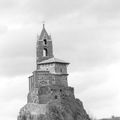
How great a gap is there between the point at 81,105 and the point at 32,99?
12.4 meters

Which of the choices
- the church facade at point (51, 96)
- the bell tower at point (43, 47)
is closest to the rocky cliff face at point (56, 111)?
the church facade at point (51, 96)

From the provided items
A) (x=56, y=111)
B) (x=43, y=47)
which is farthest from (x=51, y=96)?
(x=43, y=47)

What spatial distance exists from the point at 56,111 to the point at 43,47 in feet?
59.0

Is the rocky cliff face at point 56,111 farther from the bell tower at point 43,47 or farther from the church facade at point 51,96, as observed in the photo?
the bell tower at point 43,47

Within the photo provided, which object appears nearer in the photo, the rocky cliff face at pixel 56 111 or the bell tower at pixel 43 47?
the rocky cliff face at pixel 56 111

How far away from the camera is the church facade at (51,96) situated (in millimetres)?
109812

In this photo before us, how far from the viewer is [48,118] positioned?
356 feet

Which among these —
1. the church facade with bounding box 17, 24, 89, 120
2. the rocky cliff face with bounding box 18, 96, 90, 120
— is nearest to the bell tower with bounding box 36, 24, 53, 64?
the church facade with bounding box 17, 24, 89, 120

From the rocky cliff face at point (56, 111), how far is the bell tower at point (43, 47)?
12.1 metres

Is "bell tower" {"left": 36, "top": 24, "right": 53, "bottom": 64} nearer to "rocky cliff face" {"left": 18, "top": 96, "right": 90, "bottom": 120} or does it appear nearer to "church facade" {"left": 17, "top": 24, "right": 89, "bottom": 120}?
"church facade" {"left": 17, "top": 24, "right": 89, "bottom": 120}

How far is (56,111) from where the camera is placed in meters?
111

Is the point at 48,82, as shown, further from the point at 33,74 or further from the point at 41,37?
the point at 41,37

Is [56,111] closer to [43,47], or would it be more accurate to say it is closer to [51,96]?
[51,96]

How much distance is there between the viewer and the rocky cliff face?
10906 centimetres
